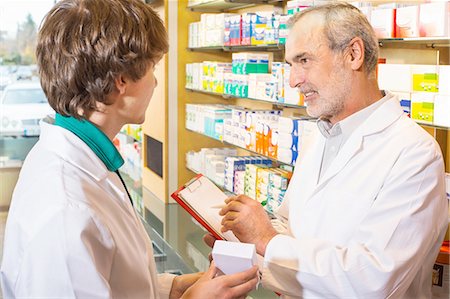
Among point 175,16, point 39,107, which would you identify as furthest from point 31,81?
point 175,16

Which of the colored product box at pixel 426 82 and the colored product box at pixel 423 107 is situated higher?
the colored product box at pixel 426 82

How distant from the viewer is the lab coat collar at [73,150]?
143 centimetres

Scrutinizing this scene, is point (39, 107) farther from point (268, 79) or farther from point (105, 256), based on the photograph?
point (105, 256)

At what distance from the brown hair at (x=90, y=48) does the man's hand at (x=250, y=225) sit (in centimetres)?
76

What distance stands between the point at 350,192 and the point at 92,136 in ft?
3.08

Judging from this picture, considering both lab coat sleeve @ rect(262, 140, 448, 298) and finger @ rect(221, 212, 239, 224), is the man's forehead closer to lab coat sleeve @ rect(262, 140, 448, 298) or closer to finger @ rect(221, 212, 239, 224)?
lab coat sleeve @ rect(262, 140, 448, 298)

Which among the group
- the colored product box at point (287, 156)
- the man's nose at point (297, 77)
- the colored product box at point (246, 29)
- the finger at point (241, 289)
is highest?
the colored product box at point (246, 29)

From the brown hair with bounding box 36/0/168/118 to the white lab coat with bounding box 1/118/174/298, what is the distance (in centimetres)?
10

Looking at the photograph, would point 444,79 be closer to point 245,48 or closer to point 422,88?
point 422,88

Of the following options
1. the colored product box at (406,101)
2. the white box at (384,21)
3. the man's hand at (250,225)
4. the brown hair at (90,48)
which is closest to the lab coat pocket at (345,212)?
the man's hand at (250,225)

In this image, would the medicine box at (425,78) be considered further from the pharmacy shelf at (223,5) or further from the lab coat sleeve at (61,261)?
the pharmacy shelf at (223,5)

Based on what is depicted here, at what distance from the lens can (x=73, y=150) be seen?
1.45 metres

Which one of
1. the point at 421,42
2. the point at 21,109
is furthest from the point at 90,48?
the point at 21,109

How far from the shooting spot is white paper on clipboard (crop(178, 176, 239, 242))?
2.17m
